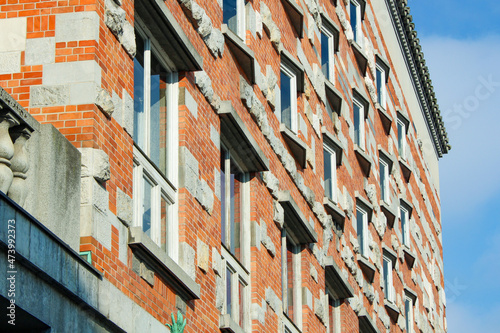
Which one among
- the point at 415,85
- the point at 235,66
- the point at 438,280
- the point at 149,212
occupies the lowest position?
the point at 149,212

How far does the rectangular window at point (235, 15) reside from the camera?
59.7ft

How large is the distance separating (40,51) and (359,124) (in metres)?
18.0

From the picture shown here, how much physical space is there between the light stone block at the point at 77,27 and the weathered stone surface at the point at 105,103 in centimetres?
60

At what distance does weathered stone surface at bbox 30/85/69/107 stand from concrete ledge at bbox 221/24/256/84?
221 inches

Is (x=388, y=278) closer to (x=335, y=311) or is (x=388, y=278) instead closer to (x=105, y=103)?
(x=335, y=311)

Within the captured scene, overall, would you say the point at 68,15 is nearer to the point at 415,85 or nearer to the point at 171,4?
the point at 171,4

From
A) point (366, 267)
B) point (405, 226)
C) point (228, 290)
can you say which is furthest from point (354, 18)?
point (228, 290)

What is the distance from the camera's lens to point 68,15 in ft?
38.8

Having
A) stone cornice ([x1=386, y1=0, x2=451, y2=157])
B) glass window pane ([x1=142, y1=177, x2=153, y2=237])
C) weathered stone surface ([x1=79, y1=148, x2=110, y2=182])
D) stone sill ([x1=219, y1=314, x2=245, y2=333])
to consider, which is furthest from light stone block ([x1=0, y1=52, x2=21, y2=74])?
stone cornice ([x1=386, y1=0, x2=451, y2=157])

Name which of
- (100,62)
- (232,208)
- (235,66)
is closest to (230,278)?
(232,208)

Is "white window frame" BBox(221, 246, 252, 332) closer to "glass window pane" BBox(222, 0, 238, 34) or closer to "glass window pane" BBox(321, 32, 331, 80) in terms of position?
"glass window pane" BBox(222, 0, 238, 34)

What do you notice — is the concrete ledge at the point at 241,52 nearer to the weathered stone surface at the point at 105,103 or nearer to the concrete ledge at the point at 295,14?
the concrete ledge at the point at 295,14

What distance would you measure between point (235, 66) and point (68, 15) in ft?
19.4

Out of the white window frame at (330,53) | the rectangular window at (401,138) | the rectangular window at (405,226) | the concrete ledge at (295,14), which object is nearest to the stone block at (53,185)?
the concrete ledge at (295,14)
